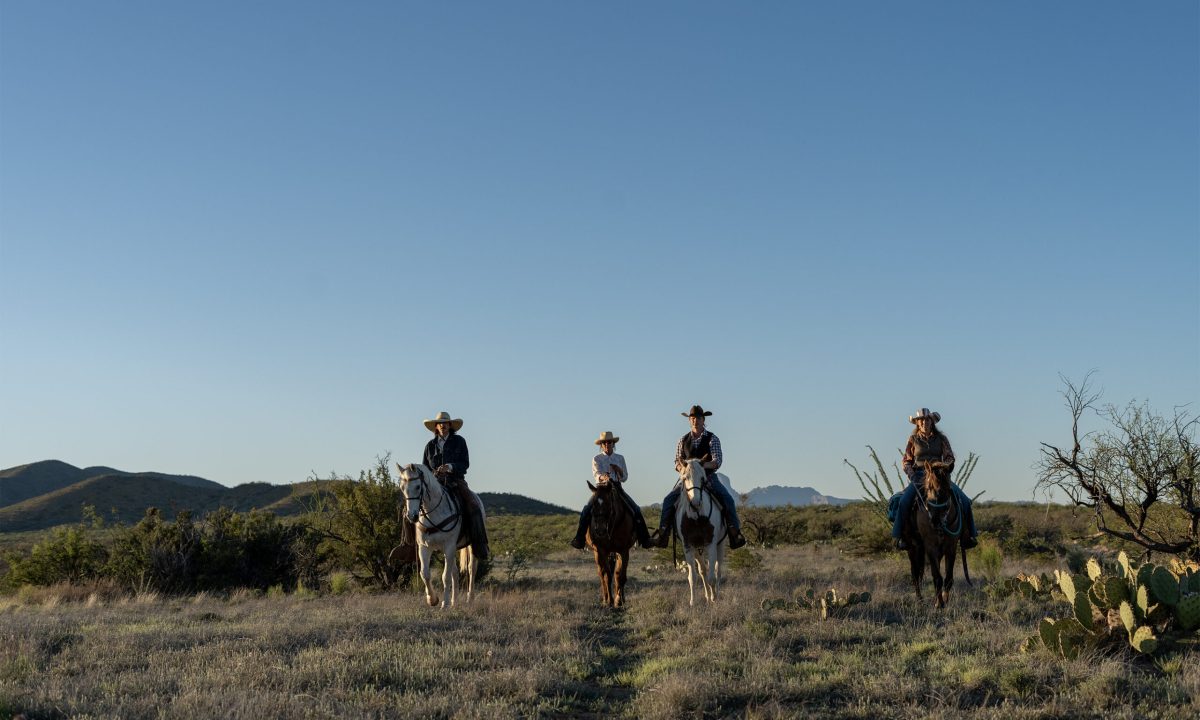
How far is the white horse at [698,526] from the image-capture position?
43.7ft

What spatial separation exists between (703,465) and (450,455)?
4.11 meters

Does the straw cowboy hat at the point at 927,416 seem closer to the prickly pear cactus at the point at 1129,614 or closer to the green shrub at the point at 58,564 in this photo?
the prickly pear cactus at the point at 1129,614

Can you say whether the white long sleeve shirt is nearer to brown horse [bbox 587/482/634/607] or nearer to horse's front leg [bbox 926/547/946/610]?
brown horse [bbox 587/482/634/607]

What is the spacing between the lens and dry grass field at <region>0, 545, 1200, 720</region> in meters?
6.96

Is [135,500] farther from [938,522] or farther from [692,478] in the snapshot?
[938,522]

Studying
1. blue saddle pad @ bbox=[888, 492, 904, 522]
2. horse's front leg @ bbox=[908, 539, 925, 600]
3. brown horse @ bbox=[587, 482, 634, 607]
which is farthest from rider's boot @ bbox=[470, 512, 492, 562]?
Result: horse's front leg @ bbox=[908, 539, 925, 600]

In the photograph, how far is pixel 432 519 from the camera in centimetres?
1376

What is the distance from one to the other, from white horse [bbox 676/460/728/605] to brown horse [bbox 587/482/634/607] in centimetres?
91

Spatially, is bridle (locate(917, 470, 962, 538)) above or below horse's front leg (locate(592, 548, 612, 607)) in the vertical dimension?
above

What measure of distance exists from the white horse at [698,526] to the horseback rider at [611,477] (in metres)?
0.92

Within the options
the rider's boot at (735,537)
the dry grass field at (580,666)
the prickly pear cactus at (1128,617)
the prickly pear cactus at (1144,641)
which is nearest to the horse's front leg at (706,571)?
the dry grass field at (580,666)

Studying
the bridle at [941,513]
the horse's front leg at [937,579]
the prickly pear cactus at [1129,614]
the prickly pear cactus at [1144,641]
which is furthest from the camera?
the bridle at [941,513]

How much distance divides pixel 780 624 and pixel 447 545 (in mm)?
5572

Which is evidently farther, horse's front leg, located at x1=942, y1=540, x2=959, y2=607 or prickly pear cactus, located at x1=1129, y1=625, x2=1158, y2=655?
horse's front leg, located at x1=942, y1=540, x2=959, y2=607
